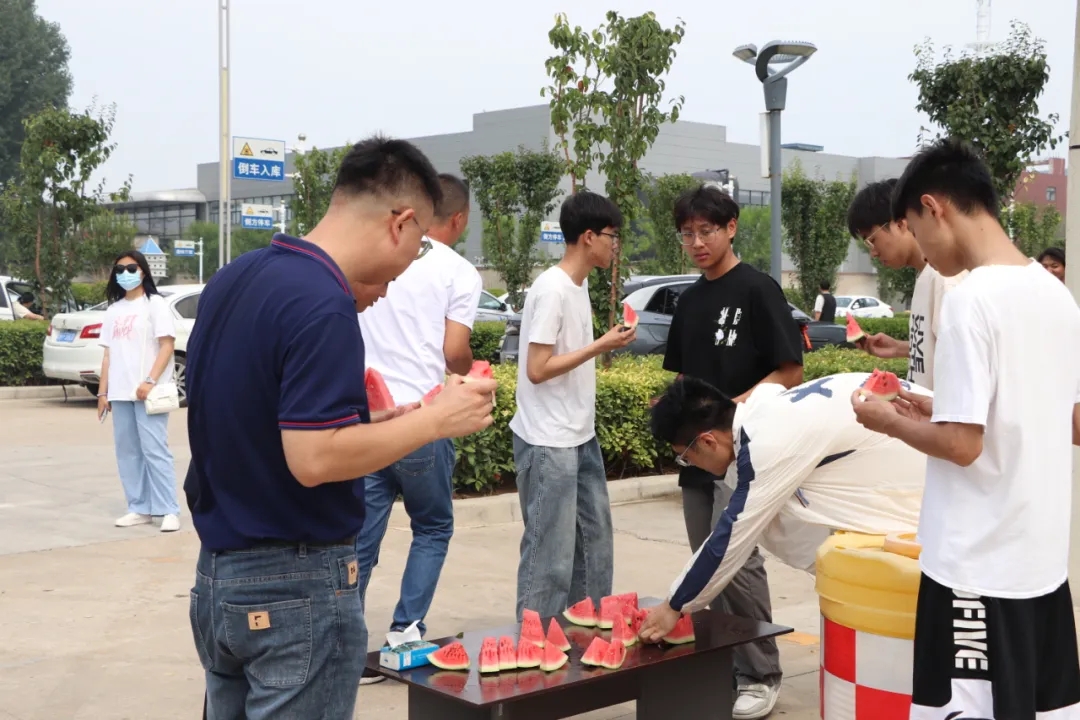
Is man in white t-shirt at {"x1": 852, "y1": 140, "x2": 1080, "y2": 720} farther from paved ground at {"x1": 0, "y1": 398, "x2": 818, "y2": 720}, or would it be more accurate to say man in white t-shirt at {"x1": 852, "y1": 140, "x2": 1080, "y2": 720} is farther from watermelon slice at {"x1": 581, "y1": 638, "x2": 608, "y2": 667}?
paved ground at {"x1": 0, "y1": 398, "x2": 818, "y2": 720}

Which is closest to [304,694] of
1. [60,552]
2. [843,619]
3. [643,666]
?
[643,666]

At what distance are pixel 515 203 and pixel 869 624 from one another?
2691cm

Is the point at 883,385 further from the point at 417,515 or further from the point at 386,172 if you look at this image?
the point at 417,515

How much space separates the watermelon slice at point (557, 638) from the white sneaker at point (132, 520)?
17.3 ft

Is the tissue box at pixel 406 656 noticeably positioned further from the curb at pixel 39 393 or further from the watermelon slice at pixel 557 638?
the curb at pixel 39 393

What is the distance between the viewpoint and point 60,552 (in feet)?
24.8

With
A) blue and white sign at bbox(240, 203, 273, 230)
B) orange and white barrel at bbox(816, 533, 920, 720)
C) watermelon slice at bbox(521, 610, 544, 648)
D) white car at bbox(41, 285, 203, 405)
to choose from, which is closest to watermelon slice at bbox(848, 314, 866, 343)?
orange and white barrel at bbox(816, 533, 920, 720)

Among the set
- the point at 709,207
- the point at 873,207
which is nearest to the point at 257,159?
the point at 709,207

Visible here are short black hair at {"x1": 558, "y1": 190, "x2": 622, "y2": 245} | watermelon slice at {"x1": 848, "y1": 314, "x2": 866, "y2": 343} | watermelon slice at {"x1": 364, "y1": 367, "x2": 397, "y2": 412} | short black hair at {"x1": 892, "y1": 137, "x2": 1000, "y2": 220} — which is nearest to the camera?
short black hair at {"x1": 892, "y1": 137, "x2": 1000, "y2": 220}

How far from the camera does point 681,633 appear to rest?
4102mm

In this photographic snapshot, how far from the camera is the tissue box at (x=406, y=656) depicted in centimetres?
378

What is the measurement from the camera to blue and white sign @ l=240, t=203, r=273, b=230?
22609mm

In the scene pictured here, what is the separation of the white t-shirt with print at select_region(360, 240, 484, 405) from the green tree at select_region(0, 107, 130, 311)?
1624 cm

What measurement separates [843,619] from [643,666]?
67 centimetres
